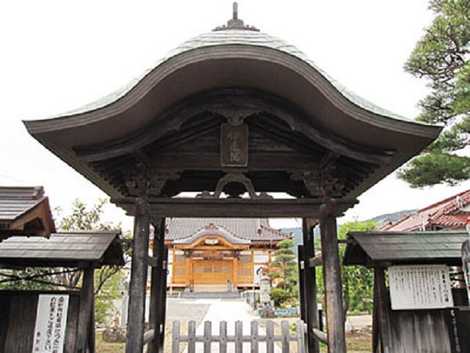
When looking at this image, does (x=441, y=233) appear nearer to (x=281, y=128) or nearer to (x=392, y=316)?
(x=392, y=316)

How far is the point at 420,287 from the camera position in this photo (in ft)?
14.8

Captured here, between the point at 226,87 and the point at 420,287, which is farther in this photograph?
the point at 420,287

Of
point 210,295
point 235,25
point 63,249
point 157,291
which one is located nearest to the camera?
point 63,249

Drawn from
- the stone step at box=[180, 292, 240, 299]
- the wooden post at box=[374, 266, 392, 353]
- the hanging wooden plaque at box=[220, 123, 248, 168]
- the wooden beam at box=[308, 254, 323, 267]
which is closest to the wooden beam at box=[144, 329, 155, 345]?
the wooden beam at box=[308, 254, 323, 267]

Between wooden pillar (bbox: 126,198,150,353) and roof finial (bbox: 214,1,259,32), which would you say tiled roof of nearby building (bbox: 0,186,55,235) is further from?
roof finial (bbox: 214,1,259,32)

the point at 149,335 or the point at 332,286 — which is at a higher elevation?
the point at 332,286

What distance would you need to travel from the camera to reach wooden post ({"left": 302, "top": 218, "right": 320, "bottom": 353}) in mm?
5871

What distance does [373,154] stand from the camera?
3.90m

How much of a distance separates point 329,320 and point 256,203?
150cm

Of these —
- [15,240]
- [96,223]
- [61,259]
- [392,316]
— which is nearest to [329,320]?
[392,316]

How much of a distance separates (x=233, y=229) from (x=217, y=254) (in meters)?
2.65

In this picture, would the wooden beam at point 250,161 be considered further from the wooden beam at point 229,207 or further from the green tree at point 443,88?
the green tree at point 443,88

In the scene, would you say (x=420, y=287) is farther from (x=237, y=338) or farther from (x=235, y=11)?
(x=235, y=11)

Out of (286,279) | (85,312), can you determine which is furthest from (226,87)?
(286,279)
